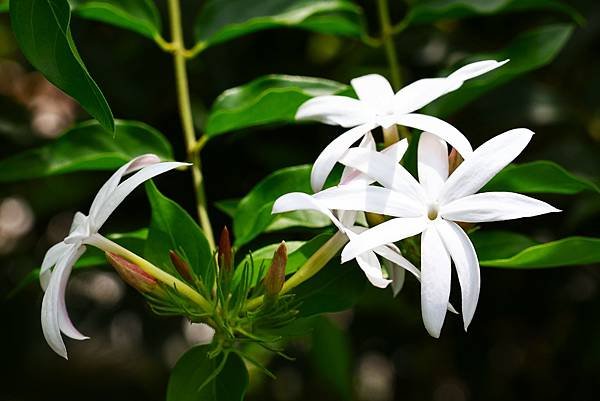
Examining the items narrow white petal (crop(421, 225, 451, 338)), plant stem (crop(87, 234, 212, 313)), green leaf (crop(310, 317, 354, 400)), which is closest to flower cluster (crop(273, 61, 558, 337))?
narrow white petal (crop(421, 225, 451, 338))

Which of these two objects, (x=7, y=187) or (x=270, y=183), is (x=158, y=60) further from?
(x=270, y=183)

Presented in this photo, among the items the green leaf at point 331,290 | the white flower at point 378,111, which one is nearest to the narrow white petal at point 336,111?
the white flower at point 378,111

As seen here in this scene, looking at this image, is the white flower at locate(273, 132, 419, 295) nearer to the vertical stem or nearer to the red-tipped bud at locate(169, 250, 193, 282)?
the red-tipped bud at locate(169, 250, 193, 282)

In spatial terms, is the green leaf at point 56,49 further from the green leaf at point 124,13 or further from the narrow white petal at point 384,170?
the green leaf at point 124,13

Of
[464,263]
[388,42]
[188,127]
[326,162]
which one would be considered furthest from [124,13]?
[464,263]

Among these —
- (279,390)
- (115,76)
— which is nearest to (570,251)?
(115,76)

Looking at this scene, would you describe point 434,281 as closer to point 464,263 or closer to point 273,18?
point 464,263
